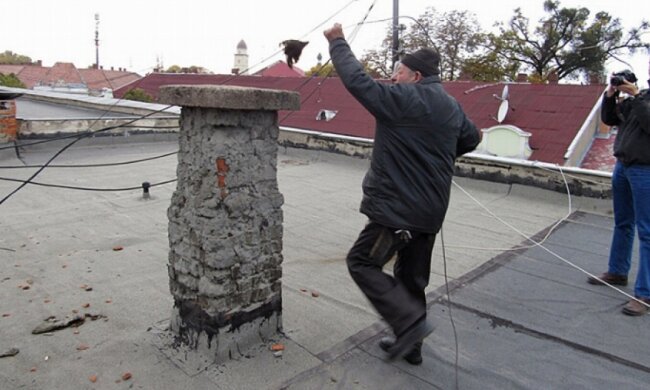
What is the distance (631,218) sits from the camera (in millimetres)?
3809

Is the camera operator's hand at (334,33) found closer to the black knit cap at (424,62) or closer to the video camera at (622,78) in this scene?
the black knit cap at (424,62)

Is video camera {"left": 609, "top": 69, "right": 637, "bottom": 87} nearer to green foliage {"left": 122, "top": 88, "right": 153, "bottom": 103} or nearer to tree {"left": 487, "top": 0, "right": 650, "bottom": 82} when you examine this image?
green foliage {"left": 122, "top": 88, "right": 153, "bottom": 103}

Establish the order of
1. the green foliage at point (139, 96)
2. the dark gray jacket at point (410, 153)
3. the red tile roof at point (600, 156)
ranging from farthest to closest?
the green foliage at point (139, 96), the red tile roof at point (600, 156), the dark gray jacket at point (410, 153)

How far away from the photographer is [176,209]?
2.68 meters

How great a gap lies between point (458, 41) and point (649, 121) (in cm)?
3498

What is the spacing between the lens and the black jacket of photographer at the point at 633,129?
11.0 feet

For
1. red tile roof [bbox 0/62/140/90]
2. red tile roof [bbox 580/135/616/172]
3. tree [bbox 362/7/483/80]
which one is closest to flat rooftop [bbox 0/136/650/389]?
red tile roof [bbox 580/135/616/172]

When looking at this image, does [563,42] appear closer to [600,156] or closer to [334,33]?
[600,156]

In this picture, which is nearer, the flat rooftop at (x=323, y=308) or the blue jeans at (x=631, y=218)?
the flat rooftop at (x=323, y=308)

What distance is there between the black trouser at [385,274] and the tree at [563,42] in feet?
121

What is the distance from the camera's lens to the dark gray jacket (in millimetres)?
2457

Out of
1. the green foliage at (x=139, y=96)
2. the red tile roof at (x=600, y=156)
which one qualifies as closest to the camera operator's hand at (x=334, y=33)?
the red tile roof at (x=600, y=156)

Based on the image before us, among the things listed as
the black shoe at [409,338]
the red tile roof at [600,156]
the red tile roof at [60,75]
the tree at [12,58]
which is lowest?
the black shoe at [409,338]

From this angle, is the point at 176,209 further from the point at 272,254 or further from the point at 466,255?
the point at 466,255
